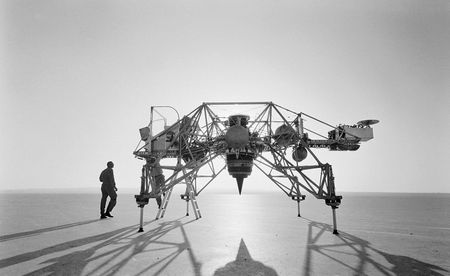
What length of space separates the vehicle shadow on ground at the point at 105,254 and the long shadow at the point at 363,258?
14.2 feet

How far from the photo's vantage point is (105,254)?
8125 millimetres

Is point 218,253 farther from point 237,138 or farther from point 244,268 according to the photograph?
point 237,138

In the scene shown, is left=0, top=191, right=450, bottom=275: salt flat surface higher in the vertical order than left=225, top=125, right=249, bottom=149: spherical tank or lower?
lower

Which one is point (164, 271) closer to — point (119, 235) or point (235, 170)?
point (119, 235)

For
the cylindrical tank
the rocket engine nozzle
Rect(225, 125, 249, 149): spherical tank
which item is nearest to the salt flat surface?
the rocket engine nozzle

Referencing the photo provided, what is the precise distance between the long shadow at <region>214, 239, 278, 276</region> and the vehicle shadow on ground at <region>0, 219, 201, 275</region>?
0.77m

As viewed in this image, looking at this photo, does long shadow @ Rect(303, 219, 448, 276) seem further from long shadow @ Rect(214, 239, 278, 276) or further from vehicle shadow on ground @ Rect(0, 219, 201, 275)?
vehicle shadow on ground @ Rect(0, 219, 201, 275)

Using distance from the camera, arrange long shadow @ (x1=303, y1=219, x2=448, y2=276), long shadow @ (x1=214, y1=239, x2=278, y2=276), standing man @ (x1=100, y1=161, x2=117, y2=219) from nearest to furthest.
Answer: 1. long shadow @ (x1=214, y1=239, x2=278, y2=276)
2. long shadow @ (x1=303, y1=219, x2=448, y2=276)
3. standing man @ (x1=100, y1=161, x2=117, y2=219)

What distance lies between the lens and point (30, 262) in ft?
23.8

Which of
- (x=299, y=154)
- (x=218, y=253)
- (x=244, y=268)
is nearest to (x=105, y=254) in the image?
(x=218, y=253)

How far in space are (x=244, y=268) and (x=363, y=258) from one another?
4.16 meters

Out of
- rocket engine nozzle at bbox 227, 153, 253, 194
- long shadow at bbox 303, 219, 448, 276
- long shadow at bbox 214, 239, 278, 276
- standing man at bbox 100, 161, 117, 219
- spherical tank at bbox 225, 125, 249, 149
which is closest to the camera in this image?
Answer: long shadow at bbox 214, 239, 278, 276

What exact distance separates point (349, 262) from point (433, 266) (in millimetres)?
2374

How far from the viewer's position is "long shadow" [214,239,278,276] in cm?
634
